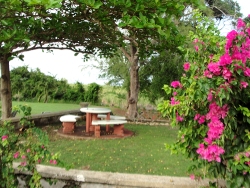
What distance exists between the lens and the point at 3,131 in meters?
2.53

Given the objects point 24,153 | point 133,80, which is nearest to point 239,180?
point 24,153

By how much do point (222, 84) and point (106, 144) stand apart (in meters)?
4.74

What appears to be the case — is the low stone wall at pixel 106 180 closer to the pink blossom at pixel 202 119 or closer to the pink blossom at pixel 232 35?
the pink blossom at pixel 202 119

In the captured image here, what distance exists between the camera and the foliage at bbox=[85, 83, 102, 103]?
65.6ft

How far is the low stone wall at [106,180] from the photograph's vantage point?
8.59 ft

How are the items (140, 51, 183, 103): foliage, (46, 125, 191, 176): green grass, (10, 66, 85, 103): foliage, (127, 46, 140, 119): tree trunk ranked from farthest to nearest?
(10, 66, 85, 103): foliage
(140, 51, 183, 103): foliage
(127, 46, 140, 119): tree trunk
(46, 125, 191, 176): green grass

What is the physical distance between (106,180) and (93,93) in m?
17.6

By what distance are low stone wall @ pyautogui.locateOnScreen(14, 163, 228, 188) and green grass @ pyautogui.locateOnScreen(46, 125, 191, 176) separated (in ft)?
3.21

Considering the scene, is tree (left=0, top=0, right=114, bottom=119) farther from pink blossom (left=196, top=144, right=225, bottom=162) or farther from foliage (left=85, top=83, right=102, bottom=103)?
foliage (left=85, top=83, right=102, bottom=103)

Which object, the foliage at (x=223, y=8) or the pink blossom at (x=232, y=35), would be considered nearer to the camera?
the pink blossom at (x=232, y=35)

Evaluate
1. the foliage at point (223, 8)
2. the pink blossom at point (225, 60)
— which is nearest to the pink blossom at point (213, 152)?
the pink blossom at point (225, 60)

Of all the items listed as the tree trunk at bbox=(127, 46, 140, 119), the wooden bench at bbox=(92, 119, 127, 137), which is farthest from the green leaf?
the tree trunk at bbox=(127, 46, 140, 119)

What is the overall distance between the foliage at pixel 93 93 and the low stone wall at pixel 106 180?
17.1 m

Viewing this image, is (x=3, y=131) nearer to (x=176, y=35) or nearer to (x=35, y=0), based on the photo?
(x=35, y=0)
